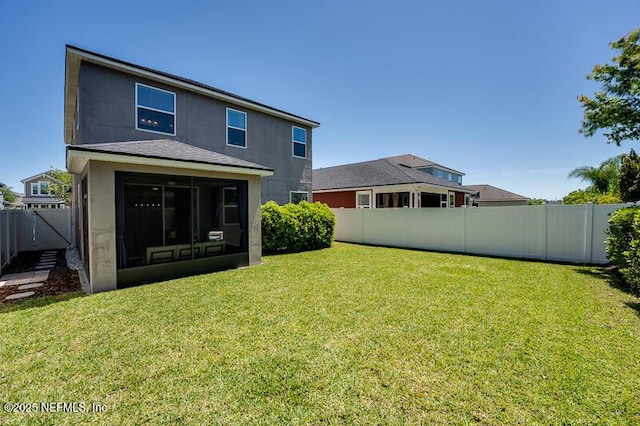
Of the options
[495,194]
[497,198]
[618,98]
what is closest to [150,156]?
[618,98]

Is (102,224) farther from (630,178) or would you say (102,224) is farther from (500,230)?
(630,178)

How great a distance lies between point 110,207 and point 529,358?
8.39m

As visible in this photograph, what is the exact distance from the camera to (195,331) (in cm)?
418

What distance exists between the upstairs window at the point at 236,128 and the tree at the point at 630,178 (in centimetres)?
2723

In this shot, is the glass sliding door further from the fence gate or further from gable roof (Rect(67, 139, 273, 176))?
the fence gate

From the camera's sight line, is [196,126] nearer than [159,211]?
Yes

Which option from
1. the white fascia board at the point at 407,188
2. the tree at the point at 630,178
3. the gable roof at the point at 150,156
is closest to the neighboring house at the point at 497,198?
the tree at the point at 630,178

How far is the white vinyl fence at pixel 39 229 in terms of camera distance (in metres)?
11.2

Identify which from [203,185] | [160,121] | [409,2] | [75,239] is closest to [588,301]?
[409,2]

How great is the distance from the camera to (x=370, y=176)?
19.2 m

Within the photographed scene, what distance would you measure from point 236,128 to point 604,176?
30975 millimetres

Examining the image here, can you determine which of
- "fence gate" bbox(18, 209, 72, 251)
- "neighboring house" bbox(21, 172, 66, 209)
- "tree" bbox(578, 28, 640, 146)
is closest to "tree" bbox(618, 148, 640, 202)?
"tree" bbox(578, 28, 640, 146)

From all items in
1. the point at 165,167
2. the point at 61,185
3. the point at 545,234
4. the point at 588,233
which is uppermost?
the point at 61,185

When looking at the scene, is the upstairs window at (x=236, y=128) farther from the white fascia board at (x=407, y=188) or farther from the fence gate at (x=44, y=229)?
the fence gate at (x=44, y=229)
